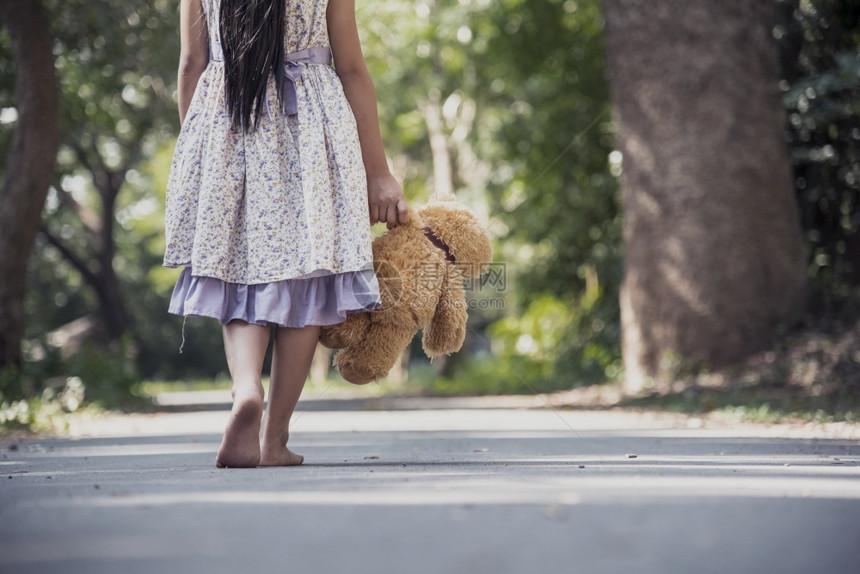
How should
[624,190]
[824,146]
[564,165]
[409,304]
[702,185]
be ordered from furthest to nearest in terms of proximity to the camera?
[564,165] → [824,146] → [624,190] → [702,185] → [409,304]

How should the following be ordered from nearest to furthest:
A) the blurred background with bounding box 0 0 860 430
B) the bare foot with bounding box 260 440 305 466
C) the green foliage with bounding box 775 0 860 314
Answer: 1. the bare foot with bounding box 260 440 305 466
2. the blurred background with bounding box 0 0 860 430
3. the green foliage with bounding box 775 0 860 314

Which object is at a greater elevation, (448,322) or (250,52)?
(250,52)

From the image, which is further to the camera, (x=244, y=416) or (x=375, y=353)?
(x=375, y=353)

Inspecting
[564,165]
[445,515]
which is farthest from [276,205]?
[564,165]

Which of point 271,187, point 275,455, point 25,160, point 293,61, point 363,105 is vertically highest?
point 293,61

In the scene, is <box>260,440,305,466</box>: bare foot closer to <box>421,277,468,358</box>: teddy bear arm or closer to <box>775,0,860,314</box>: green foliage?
<box>421,277,468,358</box>: teddy bear arm

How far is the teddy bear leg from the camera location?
13.2 ft

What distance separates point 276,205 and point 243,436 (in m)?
0.84

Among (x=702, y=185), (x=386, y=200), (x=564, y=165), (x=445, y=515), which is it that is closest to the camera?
(x=445, y=515)

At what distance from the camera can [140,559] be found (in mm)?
2010

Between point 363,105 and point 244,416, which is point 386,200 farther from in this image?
point 244,416

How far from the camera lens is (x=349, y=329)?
13.2 feet

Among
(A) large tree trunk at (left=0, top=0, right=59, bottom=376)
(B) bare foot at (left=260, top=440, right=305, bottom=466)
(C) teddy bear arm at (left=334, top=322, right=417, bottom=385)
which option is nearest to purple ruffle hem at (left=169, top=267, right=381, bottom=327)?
(C) teddy bear arm at (left=334, top=322, right=417, bottom=385)

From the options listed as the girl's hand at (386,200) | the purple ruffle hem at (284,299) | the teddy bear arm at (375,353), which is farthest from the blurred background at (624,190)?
the girl's hand at (386,200)
